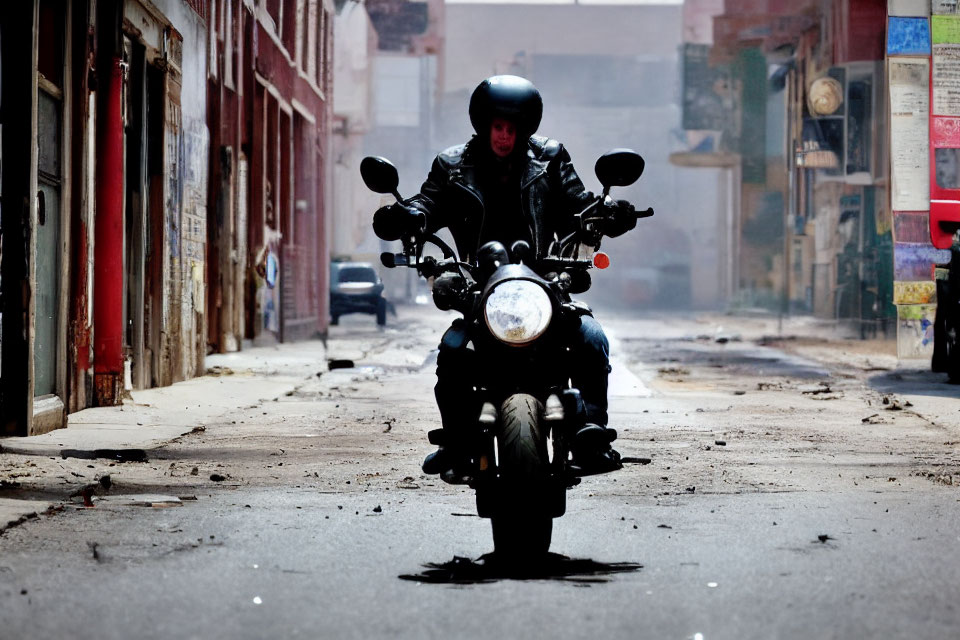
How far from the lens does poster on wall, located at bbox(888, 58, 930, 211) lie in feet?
67.3

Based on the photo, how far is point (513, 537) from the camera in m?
5.72

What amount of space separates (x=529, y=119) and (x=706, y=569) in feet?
6.23

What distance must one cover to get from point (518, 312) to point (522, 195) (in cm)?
90

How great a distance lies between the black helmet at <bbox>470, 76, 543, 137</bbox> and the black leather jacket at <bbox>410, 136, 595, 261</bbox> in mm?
189

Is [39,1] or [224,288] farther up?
[39,1]

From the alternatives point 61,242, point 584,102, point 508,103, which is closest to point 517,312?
point 508,103

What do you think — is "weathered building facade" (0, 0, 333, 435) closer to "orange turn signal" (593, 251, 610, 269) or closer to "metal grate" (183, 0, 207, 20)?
"metal grate" (183, 0, 207, 20)

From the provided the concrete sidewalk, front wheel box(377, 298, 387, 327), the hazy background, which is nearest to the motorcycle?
the concrete sidewalk

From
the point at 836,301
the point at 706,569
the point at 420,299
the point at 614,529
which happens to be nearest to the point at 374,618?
the point at 706,569

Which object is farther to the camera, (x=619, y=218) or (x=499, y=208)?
(x=499, y=208)

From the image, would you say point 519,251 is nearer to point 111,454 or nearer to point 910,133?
point 111,454

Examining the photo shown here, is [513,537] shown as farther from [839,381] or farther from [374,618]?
[839,381]

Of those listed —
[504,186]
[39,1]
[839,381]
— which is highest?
[39,1]

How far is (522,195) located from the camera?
6.44 meters
